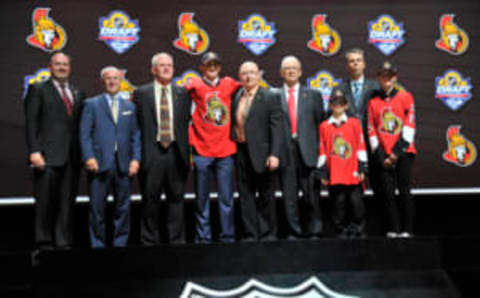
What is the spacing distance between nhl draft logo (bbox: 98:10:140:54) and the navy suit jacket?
1.40 metres

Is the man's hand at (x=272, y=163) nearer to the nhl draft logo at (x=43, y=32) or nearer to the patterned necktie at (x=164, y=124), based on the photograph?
the patterned necktie at (x=164, y=124)

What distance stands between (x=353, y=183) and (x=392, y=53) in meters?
2.05

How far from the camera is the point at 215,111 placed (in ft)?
14.1

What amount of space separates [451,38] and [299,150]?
257 centimetres

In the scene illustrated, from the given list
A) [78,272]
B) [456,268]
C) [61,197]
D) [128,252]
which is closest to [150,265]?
[128,252]

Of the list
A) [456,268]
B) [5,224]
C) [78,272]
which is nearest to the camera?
[78,272]

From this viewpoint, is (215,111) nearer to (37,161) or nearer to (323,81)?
(37,161)

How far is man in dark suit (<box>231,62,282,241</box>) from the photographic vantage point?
14.1 ft

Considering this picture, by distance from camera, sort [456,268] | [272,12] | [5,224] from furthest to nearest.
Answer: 1. [272,12]
2. [5,224]
3. [456,268]

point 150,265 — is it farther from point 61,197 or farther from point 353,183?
point 353,183

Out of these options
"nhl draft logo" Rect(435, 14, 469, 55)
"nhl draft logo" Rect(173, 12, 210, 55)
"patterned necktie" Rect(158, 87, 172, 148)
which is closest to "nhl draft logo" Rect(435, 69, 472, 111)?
"nhl draft logo" Rect(435, 14, 469, 55)

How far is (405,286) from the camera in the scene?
412 cm

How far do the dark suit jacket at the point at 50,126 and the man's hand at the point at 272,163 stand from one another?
1.53m

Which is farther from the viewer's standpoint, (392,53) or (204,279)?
(392,53)
